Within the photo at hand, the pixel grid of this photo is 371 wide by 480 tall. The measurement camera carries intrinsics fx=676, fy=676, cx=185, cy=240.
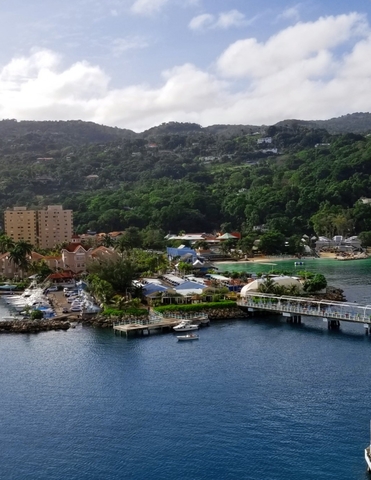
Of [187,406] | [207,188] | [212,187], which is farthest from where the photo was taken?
[212,187]

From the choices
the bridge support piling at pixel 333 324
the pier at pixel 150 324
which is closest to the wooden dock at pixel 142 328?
the pier at pixel 150 324

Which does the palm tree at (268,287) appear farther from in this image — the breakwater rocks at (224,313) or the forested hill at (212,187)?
the forested hill at (212,187)

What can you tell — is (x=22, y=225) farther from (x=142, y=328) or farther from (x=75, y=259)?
(x=142, y=328)

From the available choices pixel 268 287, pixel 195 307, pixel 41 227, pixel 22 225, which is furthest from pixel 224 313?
pixel 22 225

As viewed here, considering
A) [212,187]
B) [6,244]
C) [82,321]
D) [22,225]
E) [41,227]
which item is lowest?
[82,321]

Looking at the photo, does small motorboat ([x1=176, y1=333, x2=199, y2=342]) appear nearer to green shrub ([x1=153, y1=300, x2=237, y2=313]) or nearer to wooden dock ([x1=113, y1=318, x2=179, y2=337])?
wooden dock ([x1=113, y1=318, x2=179, y2=337])

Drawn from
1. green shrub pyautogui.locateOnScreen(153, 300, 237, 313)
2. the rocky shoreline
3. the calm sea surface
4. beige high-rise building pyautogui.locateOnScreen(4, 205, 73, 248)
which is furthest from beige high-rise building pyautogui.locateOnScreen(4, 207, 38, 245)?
the calm sea surface
